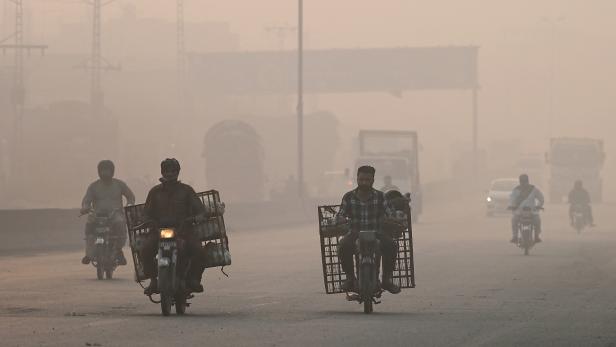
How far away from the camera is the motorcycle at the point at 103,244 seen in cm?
2372

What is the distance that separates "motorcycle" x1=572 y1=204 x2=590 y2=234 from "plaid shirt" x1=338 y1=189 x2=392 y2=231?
1110 inches

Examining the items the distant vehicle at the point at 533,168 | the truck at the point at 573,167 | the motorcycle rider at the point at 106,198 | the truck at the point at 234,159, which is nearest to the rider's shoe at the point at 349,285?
the motorcycle rider at the point at 106,198

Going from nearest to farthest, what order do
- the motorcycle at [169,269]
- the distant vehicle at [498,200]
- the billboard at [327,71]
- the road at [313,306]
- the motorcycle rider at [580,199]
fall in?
the road at [313,306], the motorcycle at [169,269], the motorcycle rider at [580,199], the distant vehicle at [498,200], the billboard at [327,71]

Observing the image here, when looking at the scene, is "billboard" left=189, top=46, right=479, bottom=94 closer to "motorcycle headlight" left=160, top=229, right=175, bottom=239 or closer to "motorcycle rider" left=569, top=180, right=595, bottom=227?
"motorcycle rider" left=569, top=180, right=595, bottom=227

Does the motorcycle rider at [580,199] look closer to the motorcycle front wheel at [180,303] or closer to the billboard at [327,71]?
the motorcycle front wheel at [180,303]

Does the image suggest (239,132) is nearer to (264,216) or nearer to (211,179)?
(211,179)

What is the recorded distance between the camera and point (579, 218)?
4406cm

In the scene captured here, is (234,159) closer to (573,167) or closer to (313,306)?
(573,167)

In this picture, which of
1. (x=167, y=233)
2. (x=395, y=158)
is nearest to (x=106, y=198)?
(x=167, y=233)

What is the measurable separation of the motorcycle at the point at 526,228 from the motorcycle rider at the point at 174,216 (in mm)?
17277

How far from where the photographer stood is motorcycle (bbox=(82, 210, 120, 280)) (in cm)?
2372

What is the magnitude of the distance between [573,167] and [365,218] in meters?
62.1

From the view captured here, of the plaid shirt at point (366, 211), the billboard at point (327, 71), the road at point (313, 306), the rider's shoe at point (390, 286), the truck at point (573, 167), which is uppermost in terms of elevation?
the billboard at point (327, 71)

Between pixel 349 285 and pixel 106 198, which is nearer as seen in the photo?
pixel 349 285
